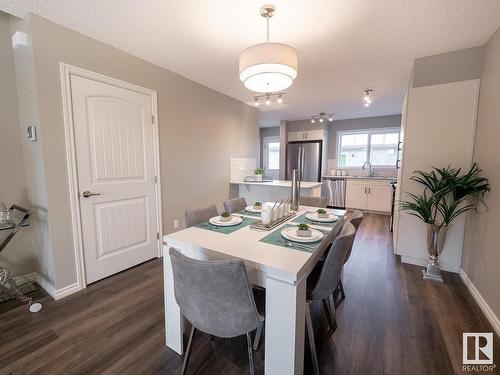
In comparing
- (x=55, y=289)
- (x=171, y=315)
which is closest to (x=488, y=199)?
(x=171, y=315)

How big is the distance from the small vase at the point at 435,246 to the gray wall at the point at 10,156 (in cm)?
407

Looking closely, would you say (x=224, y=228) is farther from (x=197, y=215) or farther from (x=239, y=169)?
(x=239, y=169)

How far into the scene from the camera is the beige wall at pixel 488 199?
1831mm

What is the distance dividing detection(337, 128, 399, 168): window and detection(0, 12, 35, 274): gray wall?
246 inches

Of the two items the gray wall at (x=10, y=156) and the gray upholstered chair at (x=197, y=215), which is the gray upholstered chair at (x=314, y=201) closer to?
the gray upholstered chair at (x=197, y=215)

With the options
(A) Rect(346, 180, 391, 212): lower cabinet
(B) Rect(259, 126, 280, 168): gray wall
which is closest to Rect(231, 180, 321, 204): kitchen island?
(A) Rect(346, 180, 391, 212): lower cabinet

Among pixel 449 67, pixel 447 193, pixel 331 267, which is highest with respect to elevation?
pixel 449 67

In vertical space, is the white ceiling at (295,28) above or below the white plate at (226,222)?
above

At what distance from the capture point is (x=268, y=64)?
1.47m

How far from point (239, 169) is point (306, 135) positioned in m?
2.84

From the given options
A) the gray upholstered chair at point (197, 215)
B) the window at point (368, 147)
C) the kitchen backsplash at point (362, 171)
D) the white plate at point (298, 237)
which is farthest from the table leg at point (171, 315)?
the window at point (368, 147)

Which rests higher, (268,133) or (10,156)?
(268,133)

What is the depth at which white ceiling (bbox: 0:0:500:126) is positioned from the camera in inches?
68.2

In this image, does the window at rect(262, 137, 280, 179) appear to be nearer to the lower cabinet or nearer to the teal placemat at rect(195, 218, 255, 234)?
the lower cabinet
